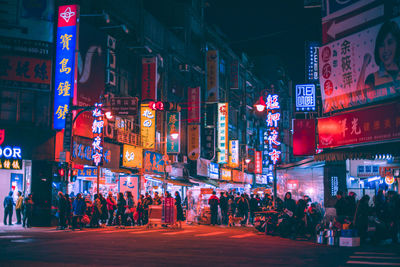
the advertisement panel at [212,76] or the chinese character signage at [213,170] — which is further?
the chinese character signage at [213,170]

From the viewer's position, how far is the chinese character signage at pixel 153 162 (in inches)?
1530

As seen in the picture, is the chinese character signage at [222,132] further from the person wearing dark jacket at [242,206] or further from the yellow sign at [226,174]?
the person wearing dark jacket at [242,206]

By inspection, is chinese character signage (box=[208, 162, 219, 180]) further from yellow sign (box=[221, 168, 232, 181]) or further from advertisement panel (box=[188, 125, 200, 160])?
advertisement panel (box=[188, 125, 200, 160])

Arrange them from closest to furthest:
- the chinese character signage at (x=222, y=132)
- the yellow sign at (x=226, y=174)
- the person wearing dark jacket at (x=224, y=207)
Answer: the person wearing dark jacket at (x=224, y=207) → the chinese character signage at (x=222, y=132) → the yellow sign at (x=226, y=174)

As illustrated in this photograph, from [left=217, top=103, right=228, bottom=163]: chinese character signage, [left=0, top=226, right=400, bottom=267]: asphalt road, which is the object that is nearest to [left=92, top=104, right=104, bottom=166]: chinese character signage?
[left=0, top=226, right=400, bottom=267]: asphalt road

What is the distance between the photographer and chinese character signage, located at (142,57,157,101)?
121 feet

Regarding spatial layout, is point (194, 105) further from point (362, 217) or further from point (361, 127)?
point (361, 127)

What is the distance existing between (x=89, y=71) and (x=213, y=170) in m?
26.7

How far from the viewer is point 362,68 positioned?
1791cm

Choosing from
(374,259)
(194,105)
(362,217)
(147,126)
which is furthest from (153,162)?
(374,259)

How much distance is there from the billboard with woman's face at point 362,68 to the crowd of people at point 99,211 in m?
10.9

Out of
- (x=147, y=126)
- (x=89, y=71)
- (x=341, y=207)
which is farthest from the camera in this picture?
(x=147, y=126)

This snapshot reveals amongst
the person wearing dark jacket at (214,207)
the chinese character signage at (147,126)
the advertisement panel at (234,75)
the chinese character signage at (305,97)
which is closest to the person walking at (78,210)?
the person wearing dark jacket at (214,207)

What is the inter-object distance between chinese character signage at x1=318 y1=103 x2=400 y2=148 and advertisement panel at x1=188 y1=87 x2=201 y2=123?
26.6 m
